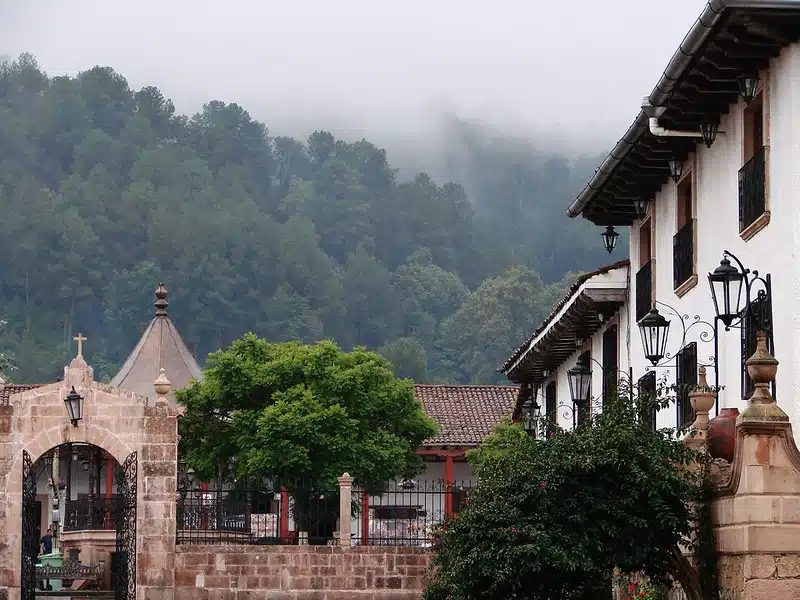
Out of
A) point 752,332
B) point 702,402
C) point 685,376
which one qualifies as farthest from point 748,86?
point 685,376

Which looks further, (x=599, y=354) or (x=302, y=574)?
(x=302, y=574)

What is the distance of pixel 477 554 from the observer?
1756 cm

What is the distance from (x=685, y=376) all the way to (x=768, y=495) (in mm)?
6385

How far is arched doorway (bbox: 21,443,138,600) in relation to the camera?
30797 millimetres

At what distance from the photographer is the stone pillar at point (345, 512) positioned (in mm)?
30656

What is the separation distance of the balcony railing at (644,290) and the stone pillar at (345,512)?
27.5 feet

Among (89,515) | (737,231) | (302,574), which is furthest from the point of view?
(89,515)

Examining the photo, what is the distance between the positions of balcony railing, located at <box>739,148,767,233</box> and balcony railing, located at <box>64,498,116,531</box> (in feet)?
Answer: 65.9

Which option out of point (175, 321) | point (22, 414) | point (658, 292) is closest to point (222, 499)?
point (22, 414)

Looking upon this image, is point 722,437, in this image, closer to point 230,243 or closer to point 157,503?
point 157,503

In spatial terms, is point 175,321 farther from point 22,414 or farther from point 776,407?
point 776,407

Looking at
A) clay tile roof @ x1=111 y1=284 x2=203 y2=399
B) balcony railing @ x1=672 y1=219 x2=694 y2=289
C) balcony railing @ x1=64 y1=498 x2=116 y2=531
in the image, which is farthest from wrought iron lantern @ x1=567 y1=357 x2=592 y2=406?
clay tile roof @ x1=111 y1=284 x2=203 y2=399

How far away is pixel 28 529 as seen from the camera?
3083cm

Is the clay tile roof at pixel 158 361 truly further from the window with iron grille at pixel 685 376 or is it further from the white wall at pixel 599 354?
the window with iron grille at pixel 685 376
